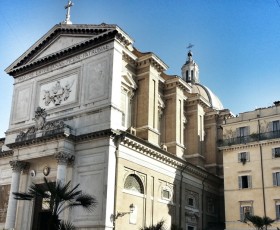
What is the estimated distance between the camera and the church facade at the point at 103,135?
2702 cm

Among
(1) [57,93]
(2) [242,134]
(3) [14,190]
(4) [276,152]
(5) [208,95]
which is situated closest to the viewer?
(3) [14,190]

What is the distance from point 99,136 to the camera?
89.2 ft

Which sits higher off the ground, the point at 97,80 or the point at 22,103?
the point at 97,80

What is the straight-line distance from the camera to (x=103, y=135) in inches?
1064

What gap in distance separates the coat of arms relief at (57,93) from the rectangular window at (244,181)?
48.7 feet

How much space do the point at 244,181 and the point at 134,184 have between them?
9.61 meters

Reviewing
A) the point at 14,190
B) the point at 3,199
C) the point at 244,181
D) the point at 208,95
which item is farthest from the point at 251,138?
the point at 3,199

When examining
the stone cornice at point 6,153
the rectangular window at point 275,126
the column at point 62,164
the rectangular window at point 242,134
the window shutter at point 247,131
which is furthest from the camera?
the window shutter at point 247,131

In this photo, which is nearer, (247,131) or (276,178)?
(276,178)

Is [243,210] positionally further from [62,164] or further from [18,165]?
[18,165]

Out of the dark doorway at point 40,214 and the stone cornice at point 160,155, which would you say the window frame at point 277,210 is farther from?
the dark doorway at point 40,214

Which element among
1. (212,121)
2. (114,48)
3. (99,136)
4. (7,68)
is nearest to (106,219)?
(99,136)

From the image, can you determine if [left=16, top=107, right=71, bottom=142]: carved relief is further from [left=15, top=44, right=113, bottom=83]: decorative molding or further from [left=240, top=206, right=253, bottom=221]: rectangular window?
[left=240, top=206, right=253, bottom=221]: rectangular window

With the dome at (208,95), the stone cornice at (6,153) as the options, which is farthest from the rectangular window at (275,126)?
the stone cornice at (6,153)
